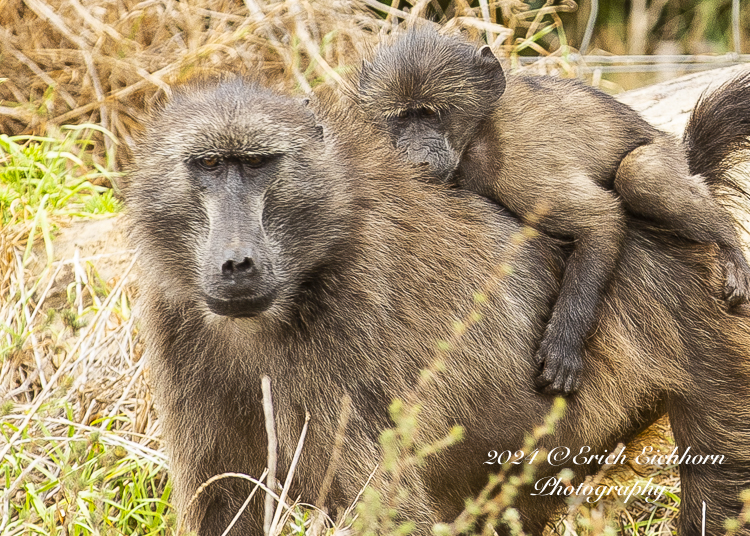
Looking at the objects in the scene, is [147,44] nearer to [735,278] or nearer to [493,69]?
[493,69]

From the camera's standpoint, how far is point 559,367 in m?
2.78

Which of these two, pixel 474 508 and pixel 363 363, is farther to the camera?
pixel 363 363

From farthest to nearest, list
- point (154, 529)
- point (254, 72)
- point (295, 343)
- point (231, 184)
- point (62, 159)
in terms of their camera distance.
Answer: point (62, 159) < point (154, 529) < point (254, 72) < point (295, 343) < point (231, 184)

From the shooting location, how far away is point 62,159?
16.3 feet

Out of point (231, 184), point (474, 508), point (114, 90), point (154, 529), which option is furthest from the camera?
point (114, 90)

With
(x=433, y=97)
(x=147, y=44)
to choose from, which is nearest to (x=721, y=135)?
(x=433, y=97)

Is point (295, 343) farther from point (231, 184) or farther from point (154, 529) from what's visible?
point (154, 529)

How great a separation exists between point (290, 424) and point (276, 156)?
0.73m

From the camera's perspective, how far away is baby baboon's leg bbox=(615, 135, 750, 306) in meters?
2.83

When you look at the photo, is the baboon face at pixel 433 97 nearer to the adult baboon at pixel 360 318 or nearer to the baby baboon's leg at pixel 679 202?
the adult baboon at pixel 360 318

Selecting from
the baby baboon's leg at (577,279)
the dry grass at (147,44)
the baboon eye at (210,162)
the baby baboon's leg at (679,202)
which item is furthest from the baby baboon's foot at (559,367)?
the dry grass at (147,44)

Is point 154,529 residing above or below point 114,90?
below

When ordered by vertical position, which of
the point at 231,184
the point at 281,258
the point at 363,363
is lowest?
the point at 363,363

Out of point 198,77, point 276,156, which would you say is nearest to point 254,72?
point 198,77
